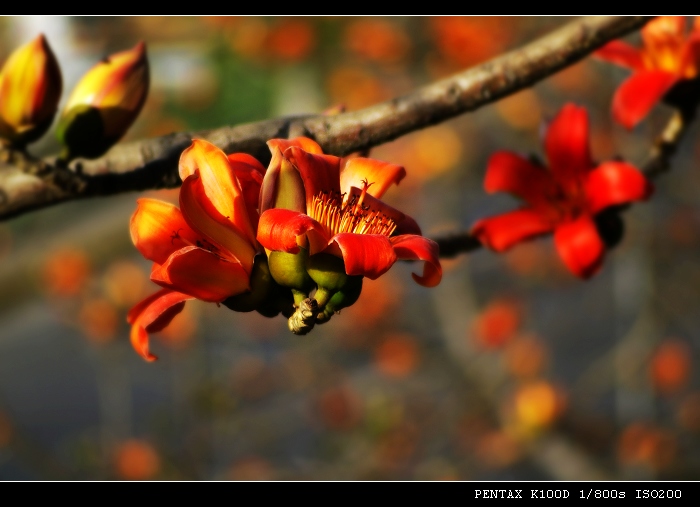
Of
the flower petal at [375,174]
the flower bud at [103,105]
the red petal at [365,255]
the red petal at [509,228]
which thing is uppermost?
the flower bud at [103,105]

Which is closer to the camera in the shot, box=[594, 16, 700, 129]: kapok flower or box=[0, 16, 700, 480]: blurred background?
box=[594, 16, 700, 129]: kapok flower

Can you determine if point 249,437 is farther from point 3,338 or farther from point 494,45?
point 3,338

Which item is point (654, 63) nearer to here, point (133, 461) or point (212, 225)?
point (212, 225)

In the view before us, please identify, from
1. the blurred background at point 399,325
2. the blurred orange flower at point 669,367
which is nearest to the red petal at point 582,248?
the blurred background at point 399,325

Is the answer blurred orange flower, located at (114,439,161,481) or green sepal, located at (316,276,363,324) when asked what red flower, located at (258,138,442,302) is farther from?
blurred orange flower, located at (114,439,161,481)

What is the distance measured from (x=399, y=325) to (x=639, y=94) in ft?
8.06

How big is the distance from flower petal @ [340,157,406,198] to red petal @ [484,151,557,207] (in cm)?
31

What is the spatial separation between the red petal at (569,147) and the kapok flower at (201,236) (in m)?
0.44

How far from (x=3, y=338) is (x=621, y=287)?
5767 mm

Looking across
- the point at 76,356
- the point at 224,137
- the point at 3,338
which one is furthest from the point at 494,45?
the point at 3,338

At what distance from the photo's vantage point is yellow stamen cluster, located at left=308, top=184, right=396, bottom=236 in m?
0.49

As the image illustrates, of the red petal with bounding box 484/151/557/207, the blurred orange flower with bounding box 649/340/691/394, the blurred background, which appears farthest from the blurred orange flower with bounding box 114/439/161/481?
the red petal with bounding box 484/151/557/207

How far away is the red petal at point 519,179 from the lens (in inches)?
31.9

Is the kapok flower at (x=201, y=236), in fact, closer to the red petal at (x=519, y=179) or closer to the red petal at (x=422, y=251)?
the red petal at (x=422, y=251)
